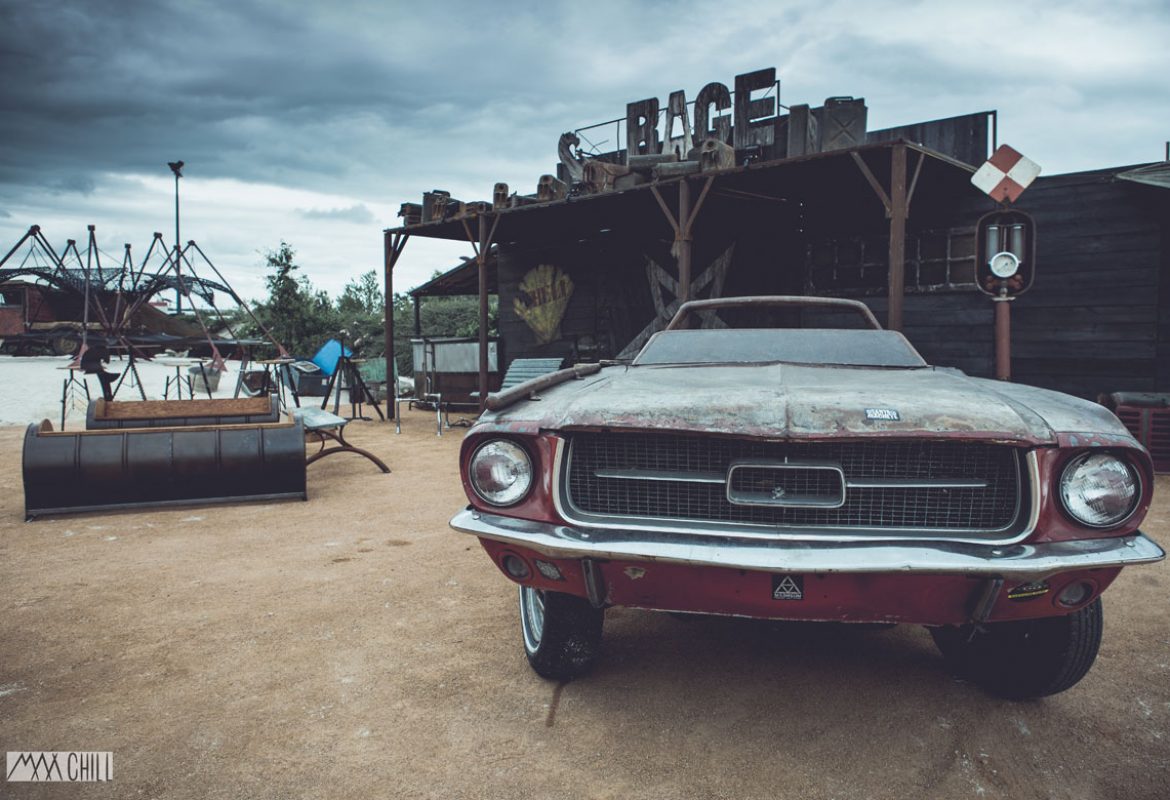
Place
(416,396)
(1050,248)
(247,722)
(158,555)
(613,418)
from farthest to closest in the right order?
(416,396) → (1050,248) → (158,555) → (247,722) → (613,418)

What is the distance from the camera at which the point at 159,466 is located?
5.26 m

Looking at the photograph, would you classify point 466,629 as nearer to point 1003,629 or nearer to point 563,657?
point 563,657

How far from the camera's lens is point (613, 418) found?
1.93m

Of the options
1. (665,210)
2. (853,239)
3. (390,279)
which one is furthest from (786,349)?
(390,279)

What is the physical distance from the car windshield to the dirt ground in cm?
119

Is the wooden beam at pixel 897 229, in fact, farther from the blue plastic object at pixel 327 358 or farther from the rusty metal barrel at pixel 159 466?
the blue plastic object at pixel 327 358

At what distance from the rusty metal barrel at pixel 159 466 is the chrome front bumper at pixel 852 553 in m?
4.43

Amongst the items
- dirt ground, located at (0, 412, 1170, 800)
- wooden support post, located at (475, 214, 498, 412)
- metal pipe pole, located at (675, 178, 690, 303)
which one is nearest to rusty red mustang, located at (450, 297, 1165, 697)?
dirt ground, located at (0, 412, 1170, 800)

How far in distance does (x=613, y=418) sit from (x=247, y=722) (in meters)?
1.55

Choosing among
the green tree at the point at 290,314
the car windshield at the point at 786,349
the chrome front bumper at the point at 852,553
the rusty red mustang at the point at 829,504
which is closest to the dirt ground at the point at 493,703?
the rusty red mustang at the point at 829,504

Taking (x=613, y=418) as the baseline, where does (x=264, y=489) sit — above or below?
below

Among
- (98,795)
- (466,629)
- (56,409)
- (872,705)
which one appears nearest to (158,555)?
(466,629)

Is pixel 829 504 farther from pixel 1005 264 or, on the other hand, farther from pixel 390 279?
pixel 390 279

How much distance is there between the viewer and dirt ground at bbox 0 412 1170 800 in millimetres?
1885
